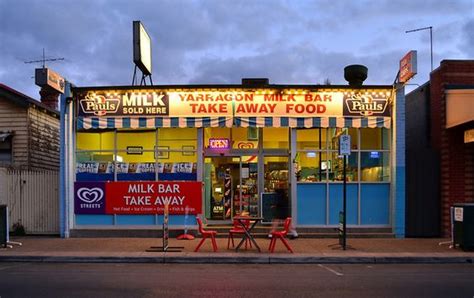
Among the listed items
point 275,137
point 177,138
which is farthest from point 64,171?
point 275,137

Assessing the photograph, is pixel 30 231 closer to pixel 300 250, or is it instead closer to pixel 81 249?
pixel 81 249

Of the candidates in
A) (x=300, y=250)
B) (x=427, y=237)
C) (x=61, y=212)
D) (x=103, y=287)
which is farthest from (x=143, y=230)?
(x=427, y=237)

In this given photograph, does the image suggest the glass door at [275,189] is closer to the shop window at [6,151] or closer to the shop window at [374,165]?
the shop window at [374,165]

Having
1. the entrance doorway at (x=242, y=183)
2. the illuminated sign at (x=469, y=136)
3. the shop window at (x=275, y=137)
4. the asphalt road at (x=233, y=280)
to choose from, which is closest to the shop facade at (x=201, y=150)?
the shop window at (x=275, y=137)

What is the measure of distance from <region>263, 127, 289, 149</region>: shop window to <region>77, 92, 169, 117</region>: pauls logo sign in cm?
326

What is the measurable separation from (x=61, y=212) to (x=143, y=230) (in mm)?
2550

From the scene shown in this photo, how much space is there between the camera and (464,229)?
43.2 feet

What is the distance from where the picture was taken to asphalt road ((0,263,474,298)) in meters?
8.38

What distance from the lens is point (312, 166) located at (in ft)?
53.8

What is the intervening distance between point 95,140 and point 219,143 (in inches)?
154

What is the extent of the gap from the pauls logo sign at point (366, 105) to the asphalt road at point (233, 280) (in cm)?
574

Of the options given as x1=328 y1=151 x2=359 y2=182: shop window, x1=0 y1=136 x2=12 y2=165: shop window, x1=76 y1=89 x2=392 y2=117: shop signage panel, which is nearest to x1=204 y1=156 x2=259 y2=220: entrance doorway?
x1=76 y1=89 x2=392 y2=117: shop signage panel

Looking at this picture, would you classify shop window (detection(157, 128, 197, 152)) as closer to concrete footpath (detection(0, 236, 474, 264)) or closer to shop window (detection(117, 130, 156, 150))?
shop window (detection(117, 130, 156, 150))

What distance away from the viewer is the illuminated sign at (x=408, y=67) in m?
14.5
